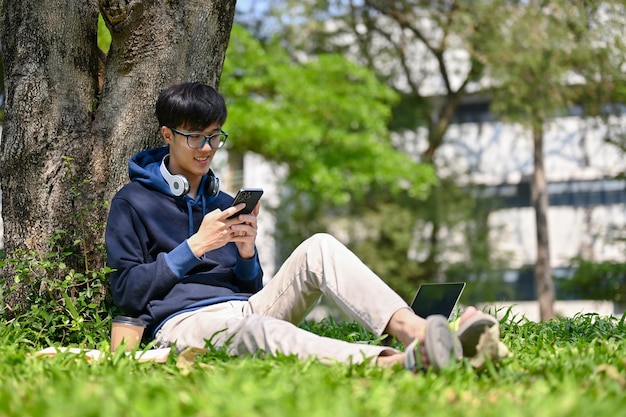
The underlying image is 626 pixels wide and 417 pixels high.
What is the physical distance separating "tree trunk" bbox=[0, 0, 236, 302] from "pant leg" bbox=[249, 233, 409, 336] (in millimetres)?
1378

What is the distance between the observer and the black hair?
4.17 meters

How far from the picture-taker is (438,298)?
14.1 feet

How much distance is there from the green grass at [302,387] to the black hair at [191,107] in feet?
3.64

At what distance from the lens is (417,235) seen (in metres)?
25.1

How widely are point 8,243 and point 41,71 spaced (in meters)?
0.99

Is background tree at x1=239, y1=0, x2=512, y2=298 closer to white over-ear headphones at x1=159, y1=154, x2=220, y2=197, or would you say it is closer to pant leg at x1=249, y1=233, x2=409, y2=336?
white over-ear headphones at x1=159, y1=154, x2=220, y2=197

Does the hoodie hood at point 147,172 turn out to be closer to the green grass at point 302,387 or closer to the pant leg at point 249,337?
the pant leg at point 249,337

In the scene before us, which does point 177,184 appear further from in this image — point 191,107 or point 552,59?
point 552,59

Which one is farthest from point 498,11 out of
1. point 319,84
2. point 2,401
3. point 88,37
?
point 2,401

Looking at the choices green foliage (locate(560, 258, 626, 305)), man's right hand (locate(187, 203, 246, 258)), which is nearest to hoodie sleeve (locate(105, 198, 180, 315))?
man's right hand (locate(187, 203, 246, 258))

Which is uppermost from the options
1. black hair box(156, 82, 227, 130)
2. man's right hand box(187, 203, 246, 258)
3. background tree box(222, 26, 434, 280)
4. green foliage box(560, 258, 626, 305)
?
background tree box(222, 26, 434, 280)

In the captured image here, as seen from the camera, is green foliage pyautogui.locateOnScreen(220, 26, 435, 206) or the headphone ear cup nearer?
the headphone ear cup

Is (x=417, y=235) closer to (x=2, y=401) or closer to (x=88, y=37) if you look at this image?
(x=88, y=37)

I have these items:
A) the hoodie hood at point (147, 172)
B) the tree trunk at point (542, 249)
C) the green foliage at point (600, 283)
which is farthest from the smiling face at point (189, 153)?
the tree trunk at point (542, 249)
